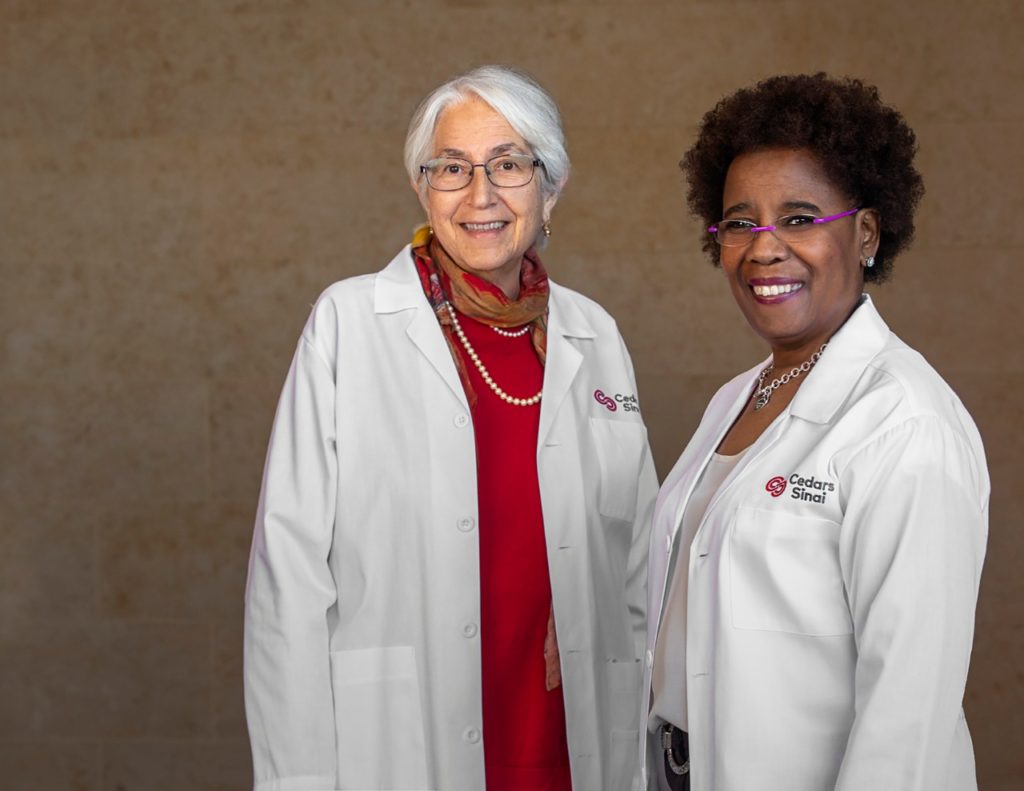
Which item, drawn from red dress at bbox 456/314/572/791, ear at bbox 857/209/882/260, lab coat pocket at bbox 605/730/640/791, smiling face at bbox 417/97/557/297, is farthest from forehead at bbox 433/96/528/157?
lab coat pocket at bbox 605/730/640/791

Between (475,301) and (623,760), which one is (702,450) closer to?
(475,301)

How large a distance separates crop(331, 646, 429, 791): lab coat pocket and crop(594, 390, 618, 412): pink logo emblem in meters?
0.63

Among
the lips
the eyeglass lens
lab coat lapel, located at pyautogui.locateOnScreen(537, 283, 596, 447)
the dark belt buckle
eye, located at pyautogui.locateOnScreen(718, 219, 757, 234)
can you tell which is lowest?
the dark belt buckle

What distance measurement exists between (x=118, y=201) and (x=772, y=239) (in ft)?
8.51

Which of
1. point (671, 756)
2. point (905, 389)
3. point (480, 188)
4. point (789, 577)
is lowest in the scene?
point (671, 756)

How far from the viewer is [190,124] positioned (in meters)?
3.84

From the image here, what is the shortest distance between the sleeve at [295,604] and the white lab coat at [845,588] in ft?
2.18

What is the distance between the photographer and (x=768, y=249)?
1.83 metres

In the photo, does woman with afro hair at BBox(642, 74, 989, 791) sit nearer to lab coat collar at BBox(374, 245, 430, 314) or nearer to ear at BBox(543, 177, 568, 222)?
ear at BBox(543, 177, 568, 222)

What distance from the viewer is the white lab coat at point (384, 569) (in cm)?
216

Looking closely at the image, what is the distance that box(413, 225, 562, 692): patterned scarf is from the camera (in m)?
2.32

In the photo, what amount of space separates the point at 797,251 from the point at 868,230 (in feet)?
0.44

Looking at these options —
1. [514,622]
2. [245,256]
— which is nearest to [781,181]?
[514,622]

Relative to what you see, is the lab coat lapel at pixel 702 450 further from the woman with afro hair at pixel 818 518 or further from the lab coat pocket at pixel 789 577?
the lab coat pocket at pixel 789 577
